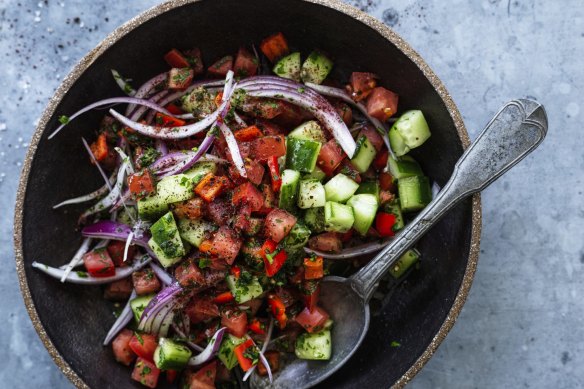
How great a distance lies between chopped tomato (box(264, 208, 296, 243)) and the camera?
2.18m

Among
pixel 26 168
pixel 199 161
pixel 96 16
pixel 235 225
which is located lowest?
pixel 235 225

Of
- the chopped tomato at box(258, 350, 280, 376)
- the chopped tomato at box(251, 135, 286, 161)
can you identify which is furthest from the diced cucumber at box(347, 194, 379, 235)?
the chopped tomato at box(258, 350, 280, 376)

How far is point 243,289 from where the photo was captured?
2.28m

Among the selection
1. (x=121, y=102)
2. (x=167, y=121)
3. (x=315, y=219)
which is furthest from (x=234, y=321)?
(x=121, y=102)

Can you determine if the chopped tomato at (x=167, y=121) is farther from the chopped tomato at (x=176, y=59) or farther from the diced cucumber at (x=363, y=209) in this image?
the diced cucumber at (x=363, y=209)

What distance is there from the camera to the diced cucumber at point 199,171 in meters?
2.24

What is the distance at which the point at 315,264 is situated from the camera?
2303 mm

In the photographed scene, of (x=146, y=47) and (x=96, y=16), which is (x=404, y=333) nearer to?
(x=146, y=47)

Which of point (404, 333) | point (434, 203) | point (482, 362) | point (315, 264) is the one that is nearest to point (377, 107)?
point (434, 203)

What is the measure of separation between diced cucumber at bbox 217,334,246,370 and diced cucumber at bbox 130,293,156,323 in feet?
1.14

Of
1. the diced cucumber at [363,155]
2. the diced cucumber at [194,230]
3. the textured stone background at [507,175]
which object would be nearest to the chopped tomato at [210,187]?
the diced cucumber at [194,230]

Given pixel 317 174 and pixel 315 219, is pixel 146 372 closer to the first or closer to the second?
pixel 315 219

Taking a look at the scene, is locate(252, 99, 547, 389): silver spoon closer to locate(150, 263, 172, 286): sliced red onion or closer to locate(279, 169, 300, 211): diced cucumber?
locate(279, 169, 300, 211): diced cucumber

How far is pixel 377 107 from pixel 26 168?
4.44ft
